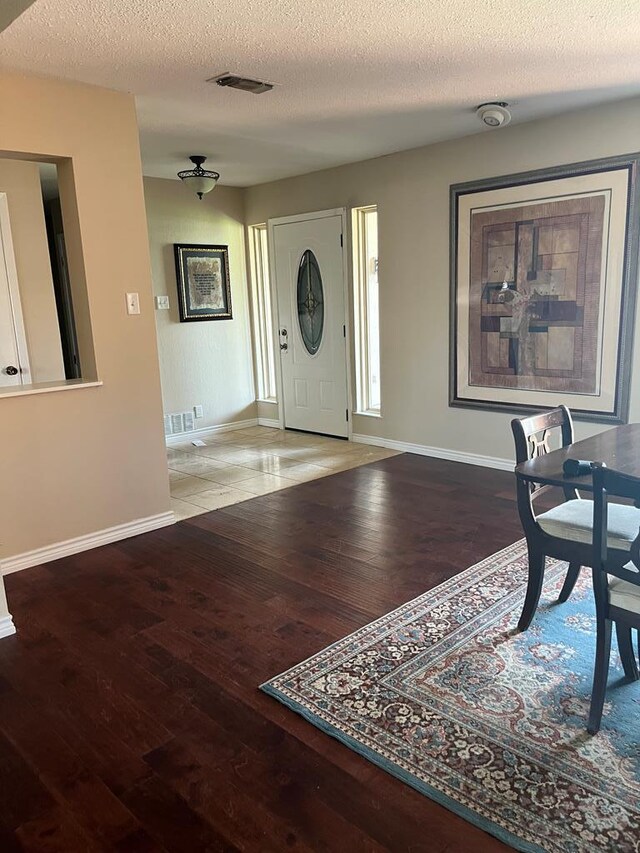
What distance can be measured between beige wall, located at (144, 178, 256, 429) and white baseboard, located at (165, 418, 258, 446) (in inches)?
2.0

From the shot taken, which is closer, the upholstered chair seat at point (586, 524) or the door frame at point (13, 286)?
the upholstered chair seat at point (586, 524)

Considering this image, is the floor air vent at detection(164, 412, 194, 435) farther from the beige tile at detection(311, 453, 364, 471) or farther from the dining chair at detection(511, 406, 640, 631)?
the dining chair at detection(511, 406, 640, 631)

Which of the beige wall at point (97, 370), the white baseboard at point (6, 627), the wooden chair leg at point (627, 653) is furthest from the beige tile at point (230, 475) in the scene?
the wooden chair leg at point (627, 653)

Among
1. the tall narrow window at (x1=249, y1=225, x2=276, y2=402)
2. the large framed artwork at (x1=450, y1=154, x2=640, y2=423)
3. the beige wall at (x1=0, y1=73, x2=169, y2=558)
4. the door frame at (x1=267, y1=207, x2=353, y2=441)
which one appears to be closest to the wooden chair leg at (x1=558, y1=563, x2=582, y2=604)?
the large framed artwork at (x1=450, y1=154, x2=640, y2=423)

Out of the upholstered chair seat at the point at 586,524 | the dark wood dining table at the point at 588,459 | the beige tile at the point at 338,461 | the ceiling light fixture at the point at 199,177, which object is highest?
the ceiling light fixture at the point at 199,177

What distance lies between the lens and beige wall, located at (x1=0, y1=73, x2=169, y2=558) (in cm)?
310

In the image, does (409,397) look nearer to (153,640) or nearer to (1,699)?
(153,640)

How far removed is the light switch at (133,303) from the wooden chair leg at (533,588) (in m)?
2.42

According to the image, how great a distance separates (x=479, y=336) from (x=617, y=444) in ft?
7.64

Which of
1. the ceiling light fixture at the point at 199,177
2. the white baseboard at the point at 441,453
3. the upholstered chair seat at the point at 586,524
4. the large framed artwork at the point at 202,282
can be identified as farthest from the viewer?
the large framed artwork at the point at 202,282

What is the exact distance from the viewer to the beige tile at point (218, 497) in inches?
165

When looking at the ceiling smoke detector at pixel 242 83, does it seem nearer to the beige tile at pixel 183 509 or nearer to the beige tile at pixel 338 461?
the beige tile at pixel 183 509

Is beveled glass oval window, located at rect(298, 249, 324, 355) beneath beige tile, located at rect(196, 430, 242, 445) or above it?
above

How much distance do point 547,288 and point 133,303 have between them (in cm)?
267
